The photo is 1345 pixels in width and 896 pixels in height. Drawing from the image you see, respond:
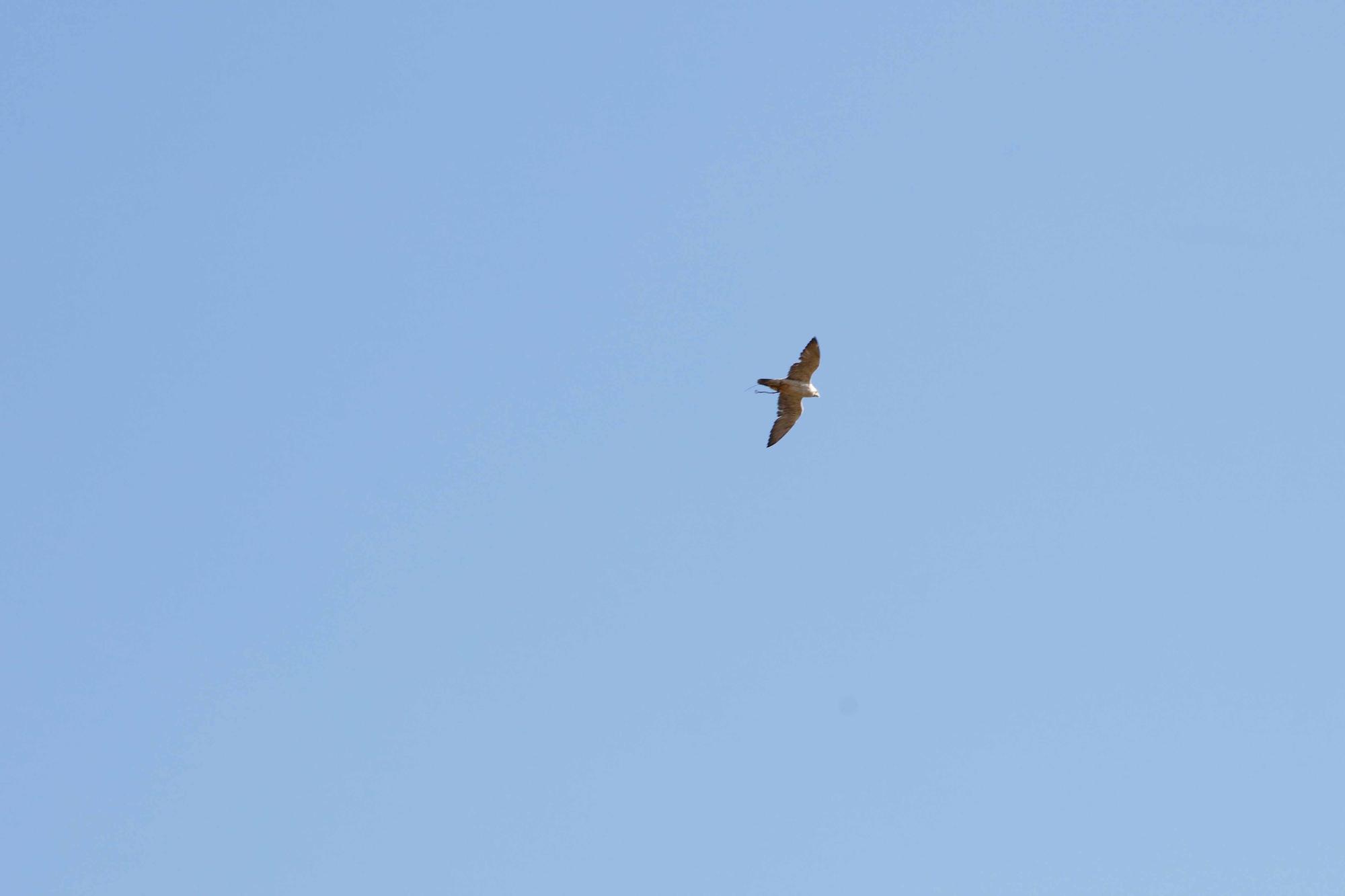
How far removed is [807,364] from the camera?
97.4 m

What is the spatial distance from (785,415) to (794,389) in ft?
2.48

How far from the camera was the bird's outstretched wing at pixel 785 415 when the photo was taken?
97.9 metres

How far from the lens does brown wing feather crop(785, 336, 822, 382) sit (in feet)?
319

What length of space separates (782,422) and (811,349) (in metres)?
1.75

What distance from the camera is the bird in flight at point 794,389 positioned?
3836 inches

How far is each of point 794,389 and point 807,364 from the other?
1.98 feet

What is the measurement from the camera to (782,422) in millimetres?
98125

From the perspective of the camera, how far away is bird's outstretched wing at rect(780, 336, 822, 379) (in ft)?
319

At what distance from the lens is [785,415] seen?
Answer: 98062 millimetres

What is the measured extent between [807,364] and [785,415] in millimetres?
1329

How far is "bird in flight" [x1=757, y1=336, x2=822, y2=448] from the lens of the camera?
97438 millimetres

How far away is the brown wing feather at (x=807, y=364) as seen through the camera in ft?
319

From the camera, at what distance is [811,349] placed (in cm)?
9744

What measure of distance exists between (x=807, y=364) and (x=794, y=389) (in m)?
0.60
